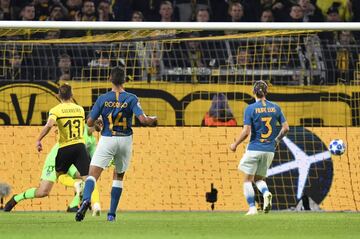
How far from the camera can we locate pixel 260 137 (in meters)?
17.0

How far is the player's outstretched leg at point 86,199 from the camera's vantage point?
46.1 feet

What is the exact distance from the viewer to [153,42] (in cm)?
1977

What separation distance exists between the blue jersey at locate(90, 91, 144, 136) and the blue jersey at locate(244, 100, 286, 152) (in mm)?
2763

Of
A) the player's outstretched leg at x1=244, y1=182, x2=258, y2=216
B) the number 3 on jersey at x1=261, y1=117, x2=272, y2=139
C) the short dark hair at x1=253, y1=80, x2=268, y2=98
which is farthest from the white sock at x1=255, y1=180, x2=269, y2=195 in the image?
the short dark hair at x1=253, y1=80, x2=268, y2=98

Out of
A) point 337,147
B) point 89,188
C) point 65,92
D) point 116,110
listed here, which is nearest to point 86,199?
→ point 89,188

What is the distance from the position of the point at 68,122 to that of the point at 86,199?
7.26 ft

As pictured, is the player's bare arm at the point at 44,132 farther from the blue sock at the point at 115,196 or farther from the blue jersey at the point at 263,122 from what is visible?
the blue jersey at the point at 263,122

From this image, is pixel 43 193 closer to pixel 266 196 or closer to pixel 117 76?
pixel 266 196

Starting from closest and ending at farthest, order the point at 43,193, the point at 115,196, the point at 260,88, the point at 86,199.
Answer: the point at 86,199 < the point at 115,196 < the point at 260,88 < the point at 43,193

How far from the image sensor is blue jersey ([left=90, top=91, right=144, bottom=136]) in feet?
47.4

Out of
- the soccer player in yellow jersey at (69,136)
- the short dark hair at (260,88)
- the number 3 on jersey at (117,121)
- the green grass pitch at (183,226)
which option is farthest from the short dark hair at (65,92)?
the short dark hair at (260,88)

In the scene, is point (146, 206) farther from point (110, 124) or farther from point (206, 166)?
point (110, 124)

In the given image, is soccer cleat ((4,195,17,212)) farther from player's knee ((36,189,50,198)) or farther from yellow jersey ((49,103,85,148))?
yellow jersey ((49,103,85,148))

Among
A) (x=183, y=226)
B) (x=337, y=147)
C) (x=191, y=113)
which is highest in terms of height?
(x=191, y=113)
